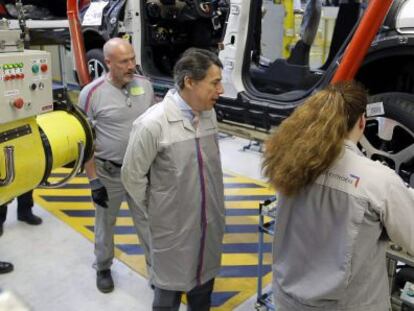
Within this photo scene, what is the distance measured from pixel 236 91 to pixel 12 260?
87.5 inches

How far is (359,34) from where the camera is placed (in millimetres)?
2604

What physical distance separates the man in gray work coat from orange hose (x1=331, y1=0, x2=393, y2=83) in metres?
0.74

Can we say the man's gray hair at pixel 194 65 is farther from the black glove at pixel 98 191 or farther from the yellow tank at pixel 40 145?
the black glove at pixel 98 191

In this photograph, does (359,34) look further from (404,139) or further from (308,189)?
(308,189)

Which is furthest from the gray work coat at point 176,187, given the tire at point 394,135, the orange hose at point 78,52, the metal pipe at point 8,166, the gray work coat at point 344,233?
the orange hose at point 78,52

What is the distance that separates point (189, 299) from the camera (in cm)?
269

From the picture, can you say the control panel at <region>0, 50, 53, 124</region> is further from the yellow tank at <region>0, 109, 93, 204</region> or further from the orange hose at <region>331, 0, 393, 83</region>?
the orange hose at <region>331, 0, 393, 83</region>

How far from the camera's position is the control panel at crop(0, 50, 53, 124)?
1.73 meters

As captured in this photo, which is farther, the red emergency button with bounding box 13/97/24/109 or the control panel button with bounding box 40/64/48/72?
the control panel button with bounding box 40/64/48/72

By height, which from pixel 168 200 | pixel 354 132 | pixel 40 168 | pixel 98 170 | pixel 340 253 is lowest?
pixel 98 170

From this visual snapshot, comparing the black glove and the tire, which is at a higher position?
Result: the tire

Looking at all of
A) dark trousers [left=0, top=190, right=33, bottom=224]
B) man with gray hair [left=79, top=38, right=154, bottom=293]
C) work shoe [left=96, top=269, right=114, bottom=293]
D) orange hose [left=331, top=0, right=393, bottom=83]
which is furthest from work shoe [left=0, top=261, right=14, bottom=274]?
orange hose [left=331, top=0, right=393, bottom=83]

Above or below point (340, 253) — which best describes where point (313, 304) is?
below

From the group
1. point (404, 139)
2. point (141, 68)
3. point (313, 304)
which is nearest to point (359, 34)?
point (404, 139)
